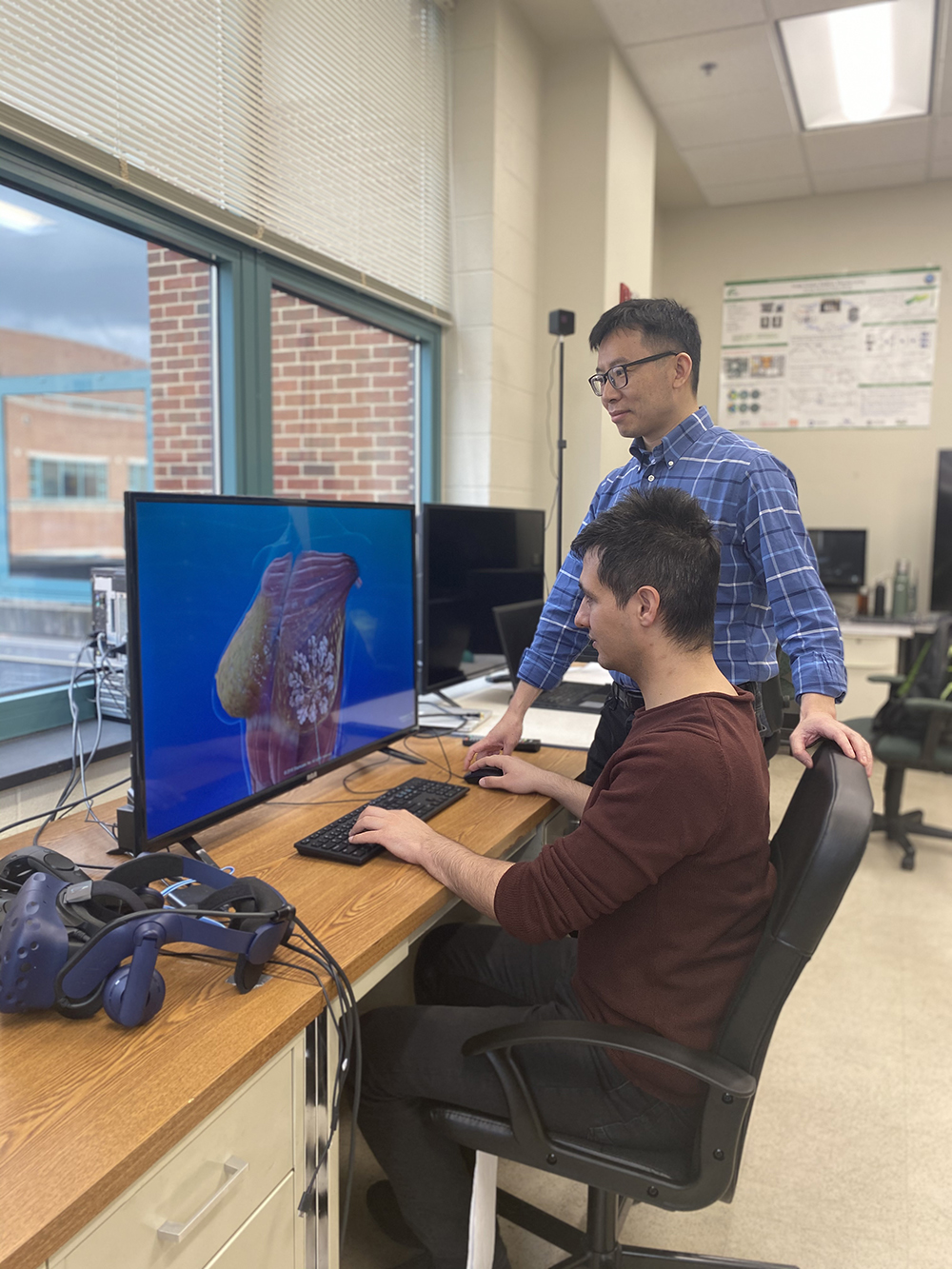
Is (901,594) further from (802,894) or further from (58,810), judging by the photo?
(58,810)

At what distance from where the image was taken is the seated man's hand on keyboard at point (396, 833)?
1.30m

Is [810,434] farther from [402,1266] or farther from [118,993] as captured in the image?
[118,993]

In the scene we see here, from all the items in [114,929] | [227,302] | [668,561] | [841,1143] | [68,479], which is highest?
[227,302]

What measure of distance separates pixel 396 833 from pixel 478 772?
401 millimetres

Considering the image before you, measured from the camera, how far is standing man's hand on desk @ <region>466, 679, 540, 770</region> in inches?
70.0

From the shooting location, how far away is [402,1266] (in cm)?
144

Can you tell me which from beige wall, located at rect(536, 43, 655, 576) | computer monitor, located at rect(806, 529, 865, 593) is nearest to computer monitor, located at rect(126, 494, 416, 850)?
beige wall, located at rect(536, 43, 655, 576)

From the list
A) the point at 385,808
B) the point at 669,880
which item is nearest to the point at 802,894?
the point at 669,880

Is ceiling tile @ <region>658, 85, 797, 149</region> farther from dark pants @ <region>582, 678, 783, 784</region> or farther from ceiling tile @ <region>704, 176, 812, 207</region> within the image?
dark pants @ <region>582, 678, 783, 784</region>

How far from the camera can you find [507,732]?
1817mm

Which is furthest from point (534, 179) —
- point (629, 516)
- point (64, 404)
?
point (629, 516)

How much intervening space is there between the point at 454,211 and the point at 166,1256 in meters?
3.07

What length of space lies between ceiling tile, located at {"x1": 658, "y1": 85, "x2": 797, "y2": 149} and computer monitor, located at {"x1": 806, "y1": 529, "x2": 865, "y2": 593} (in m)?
1.89

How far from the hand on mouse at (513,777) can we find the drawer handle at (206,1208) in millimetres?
840
